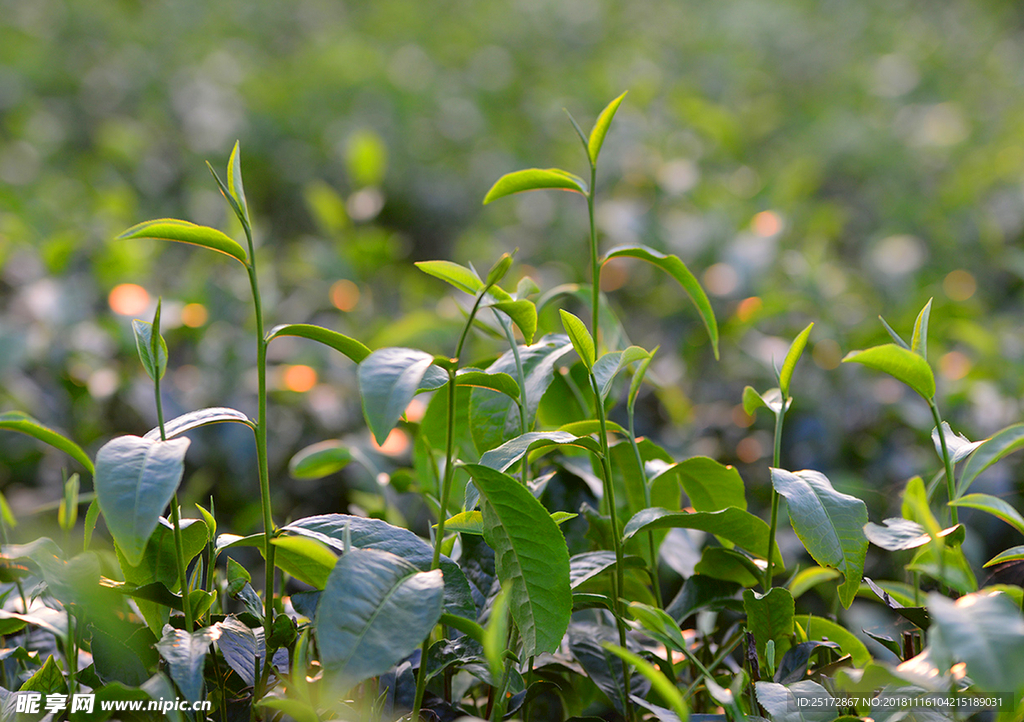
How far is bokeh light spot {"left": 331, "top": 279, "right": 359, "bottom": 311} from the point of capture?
199 centimetres

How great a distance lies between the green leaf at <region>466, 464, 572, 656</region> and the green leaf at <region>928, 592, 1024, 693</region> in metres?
0.28

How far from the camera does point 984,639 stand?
18.8 inches

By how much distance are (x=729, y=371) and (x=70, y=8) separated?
496 cm

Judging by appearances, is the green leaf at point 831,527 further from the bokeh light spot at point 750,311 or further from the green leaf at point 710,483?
the bokeh light spot at point 750,311

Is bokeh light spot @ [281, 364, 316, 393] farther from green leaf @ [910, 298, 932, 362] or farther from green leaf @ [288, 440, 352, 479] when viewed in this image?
green leaf @ [910, 298, 932, 362]

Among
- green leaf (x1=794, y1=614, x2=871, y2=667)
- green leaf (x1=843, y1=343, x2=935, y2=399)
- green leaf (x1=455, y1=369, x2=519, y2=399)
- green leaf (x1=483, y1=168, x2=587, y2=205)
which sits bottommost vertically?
green leaf (x1=794, y1=614, x2=871, y2=667)

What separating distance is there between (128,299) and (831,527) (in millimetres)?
1753

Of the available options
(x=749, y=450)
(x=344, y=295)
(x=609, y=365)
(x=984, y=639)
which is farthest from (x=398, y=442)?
(x=984, y=639)

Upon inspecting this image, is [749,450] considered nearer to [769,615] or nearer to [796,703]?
[769,615]

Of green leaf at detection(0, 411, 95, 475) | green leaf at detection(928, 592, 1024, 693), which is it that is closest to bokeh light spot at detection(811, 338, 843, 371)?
green leaf at detection(928, 592, 1024, 693)

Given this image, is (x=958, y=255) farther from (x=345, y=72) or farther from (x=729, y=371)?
(x=345, y=72)

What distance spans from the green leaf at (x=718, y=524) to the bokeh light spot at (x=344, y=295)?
4.57 ft

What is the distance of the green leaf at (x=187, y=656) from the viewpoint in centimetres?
58

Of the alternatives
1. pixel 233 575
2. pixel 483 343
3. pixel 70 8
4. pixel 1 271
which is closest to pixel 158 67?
pixel 70 8
